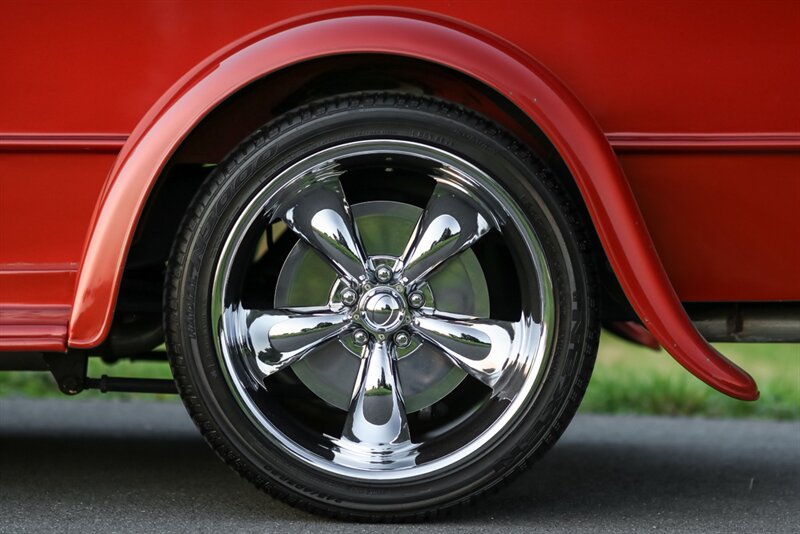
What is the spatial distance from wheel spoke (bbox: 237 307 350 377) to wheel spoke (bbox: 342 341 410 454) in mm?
101

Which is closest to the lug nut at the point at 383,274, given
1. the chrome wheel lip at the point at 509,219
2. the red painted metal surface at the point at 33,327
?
the chrome wheel lip at the point at 509,219

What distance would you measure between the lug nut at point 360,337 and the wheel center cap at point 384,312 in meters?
0.03

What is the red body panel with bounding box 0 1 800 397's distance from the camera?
2262 millimetres

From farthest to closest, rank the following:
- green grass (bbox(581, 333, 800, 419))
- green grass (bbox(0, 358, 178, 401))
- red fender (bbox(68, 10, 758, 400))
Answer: green grass (bbox(0, 358, 178, 401)), green grass (bbox(581, 333, 800, 419)), red fender (bbox(68, 10, 758, 400))

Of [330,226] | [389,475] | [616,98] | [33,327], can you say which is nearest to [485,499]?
[389,475]

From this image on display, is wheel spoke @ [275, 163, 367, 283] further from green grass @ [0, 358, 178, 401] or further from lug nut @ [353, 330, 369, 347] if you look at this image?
green grass @ [0, 358, 178, 401]

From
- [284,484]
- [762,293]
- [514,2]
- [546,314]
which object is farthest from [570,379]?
[514,2]

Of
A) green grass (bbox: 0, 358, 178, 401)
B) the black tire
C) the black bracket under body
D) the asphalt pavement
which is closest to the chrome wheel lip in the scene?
the black tire

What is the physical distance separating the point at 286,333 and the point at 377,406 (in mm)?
261

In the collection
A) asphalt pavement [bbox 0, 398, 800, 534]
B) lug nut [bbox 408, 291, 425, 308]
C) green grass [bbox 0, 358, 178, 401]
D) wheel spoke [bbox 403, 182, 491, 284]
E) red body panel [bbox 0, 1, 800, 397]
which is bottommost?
asphalt pavement [bbox 0, 398, 800, 534]

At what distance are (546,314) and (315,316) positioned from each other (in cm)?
51

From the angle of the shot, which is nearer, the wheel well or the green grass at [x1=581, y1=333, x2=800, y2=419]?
the wheel well

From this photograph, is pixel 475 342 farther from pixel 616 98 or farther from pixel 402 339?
pixel 616 98

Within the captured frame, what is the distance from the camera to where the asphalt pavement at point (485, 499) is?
2.27 metres
